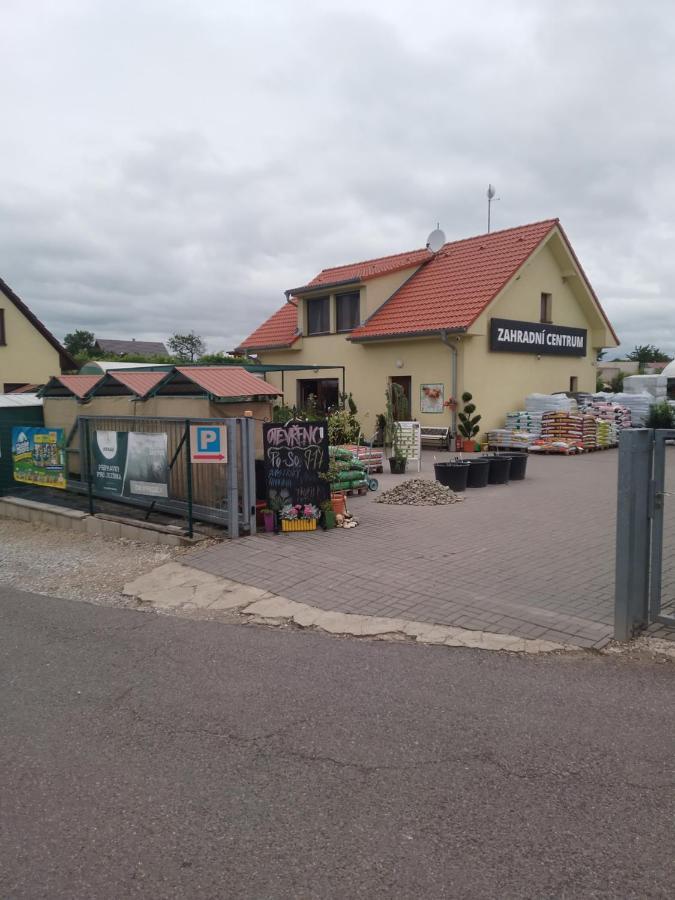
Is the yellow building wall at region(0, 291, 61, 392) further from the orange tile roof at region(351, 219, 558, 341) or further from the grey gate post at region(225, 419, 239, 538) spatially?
the grey gate post at region(225, 419, 239, 538)

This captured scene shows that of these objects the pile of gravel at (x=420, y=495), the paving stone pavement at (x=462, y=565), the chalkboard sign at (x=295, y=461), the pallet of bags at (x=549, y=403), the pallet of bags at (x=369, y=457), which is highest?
the pallet of bags at (x=549, y=403)

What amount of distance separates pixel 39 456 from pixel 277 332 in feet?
58.4

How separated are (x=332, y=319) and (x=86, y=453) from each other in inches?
626

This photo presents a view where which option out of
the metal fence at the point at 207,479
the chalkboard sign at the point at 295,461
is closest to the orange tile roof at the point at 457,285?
the chalkboard sign at the point at 295,461

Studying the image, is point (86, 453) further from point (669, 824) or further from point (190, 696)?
point (669, 824)

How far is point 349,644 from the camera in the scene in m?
5.41

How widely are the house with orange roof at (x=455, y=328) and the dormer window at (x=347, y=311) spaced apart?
39 mm

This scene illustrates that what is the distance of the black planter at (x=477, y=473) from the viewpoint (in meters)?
13.5

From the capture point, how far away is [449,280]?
23.6 metres

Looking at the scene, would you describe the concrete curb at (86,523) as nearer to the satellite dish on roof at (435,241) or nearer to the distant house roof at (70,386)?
the distant house roof at (70,386)

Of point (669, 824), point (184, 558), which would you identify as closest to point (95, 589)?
point (184, 558)

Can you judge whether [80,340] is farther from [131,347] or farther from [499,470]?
[499,470]

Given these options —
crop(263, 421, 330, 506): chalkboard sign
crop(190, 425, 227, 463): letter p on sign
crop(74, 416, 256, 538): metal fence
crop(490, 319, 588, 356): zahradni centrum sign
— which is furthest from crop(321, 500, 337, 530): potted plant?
crop(490, 319, 588, 356): zahradni centrum sign

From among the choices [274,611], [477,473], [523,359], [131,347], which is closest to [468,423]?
[523,359]
